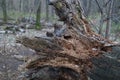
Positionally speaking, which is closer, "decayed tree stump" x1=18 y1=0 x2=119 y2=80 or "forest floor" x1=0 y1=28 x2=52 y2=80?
"decayed tree stump" x1=18 y1=0 x2=119 y2=80

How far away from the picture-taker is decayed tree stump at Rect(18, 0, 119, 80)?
3.59m

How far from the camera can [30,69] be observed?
4.07m

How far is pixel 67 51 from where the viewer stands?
3686 millimetres

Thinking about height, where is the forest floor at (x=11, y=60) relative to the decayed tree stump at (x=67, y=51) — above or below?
below

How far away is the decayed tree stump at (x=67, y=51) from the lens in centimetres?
359

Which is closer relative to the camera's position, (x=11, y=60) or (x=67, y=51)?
(x=67, y=51)

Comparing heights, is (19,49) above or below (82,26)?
below

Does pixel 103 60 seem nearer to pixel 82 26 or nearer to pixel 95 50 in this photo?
pixel 95 50

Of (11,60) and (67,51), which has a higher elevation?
(67,51)

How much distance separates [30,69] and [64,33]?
0.79 metres

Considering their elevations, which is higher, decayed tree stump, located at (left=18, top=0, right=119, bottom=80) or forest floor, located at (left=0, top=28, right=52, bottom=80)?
decayed tree stump, located at (left=18, top=0, right=119, bottom=80)

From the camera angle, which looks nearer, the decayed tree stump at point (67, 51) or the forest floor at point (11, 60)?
the decayed tree stump at point (67, 51)

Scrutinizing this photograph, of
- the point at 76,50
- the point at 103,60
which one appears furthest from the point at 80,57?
the point at 103,60

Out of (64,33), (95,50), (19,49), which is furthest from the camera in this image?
(19,49)
